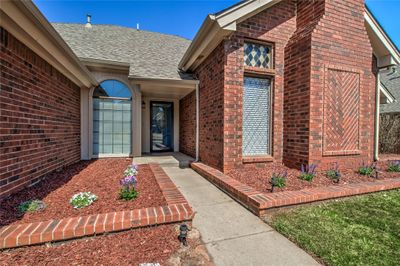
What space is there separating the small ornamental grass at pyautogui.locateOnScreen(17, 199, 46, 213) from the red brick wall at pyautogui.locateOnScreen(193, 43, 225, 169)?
3.59 m

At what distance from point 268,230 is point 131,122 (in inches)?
242

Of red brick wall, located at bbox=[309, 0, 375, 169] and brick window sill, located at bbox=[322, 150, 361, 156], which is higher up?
red brick wall, located at bbox=[309, 0, 375, 169]

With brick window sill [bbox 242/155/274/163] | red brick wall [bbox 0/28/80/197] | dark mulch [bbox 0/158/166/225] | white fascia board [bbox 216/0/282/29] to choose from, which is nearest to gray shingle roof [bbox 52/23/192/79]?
red brick wall [bbox 0/28/80/197]

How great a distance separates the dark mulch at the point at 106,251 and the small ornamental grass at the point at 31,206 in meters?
0.77

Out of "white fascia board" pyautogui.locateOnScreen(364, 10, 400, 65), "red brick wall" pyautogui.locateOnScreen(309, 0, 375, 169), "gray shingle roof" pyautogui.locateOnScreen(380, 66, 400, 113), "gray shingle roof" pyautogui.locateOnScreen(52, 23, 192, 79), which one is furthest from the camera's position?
"gray shingle roof" pyautogui.locateOnScreen(380, 66, 400, 113)

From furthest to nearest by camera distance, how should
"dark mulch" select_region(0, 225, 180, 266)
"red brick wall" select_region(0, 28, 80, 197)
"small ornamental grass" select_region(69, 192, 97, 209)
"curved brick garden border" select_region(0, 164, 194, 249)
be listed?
"red brick wall" select_region(0, 28, 80, 197) < "small ornamental grass" select_region(69, 192, 97, 209) < "curved brick garden border" select_region(0, 164, 194, 249) < "dark mulch" select_region(0, 225, 180, 266)

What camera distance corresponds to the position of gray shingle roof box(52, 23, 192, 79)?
265 inches

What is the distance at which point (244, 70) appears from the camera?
16.3ft

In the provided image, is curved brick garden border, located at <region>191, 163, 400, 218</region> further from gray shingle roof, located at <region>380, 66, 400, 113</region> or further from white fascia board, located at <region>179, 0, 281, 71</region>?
gray shingle roof, located at <region>380, 66, 400, 113</region>

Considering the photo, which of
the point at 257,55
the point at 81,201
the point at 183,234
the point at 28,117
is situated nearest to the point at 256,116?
the point at 257,55

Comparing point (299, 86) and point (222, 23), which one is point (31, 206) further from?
point (299, 86)

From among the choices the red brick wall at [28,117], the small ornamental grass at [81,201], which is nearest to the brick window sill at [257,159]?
the small ornamental grass at [81,201]

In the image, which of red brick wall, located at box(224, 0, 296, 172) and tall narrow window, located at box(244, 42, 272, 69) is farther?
tall narrow window, located at box(244, 42, 272, 69)

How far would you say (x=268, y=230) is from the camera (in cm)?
271
